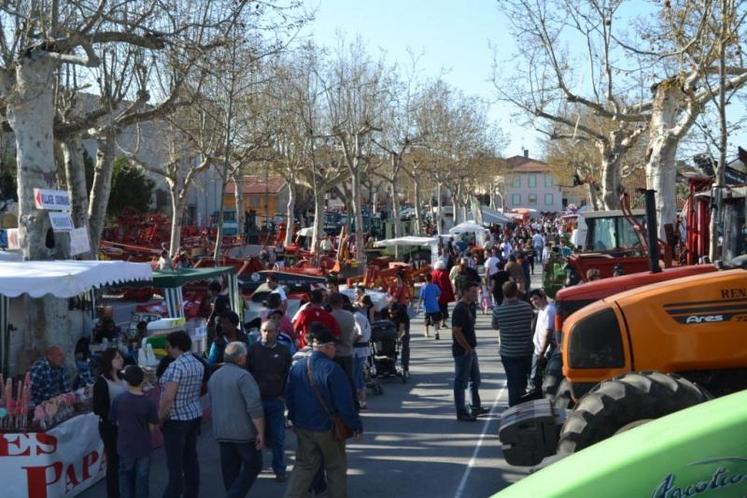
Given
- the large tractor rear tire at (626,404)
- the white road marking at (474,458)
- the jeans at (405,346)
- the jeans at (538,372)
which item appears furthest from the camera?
the jeans at (405,346)

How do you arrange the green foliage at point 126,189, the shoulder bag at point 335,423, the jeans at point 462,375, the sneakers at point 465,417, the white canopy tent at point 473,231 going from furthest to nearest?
1. the green foliage at point 126,189
2. the white canopy tent at point 473,231
3. the sneakers at point 465,417
4. the jeans at point 462,375
5. the shoulder bag at point 335,423

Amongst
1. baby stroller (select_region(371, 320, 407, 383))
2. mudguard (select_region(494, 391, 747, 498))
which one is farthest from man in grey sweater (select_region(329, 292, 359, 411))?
mudguard (select_region(494, 391, 747, 498))

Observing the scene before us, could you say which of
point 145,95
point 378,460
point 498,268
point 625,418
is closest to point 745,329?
point 625,418

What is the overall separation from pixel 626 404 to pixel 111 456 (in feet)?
14.3

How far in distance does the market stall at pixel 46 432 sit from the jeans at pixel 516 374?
4404 millimetres

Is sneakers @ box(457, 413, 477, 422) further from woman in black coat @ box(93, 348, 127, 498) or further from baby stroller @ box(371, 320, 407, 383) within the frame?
woman in black coat @ box(93, 348, 127, 498)

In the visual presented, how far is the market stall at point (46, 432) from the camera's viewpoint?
7973 mm

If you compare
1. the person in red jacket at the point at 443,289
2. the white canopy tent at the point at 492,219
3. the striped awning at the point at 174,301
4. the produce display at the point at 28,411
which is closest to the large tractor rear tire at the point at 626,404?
the produce display at the point at 28,411

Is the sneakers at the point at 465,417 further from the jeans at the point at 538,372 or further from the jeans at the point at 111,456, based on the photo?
the jeans at the point at 111,456

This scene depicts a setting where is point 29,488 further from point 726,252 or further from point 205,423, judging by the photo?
point 726,252

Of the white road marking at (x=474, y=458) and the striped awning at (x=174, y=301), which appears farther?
the striped awning at (x=174, y=301)

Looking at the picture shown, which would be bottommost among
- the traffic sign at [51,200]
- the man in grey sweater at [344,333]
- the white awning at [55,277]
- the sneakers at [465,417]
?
the sneakers at [465,417]

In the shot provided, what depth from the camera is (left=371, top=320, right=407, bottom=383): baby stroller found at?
552 inches

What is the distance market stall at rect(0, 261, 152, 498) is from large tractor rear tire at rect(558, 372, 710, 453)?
4.38 metres
